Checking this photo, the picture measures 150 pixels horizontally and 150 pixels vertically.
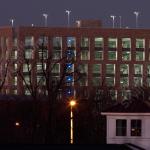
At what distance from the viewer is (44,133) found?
80.4 m

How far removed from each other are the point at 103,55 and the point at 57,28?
33.9ft

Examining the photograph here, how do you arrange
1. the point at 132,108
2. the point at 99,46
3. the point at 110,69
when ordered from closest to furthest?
1. the point at 132,108
2. the point at 110,69
3. the point at 99,46

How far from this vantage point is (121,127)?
156 ft

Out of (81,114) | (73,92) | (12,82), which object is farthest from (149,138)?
(12,82)

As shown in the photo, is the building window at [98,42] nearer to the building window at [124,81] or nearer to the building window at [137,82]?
the building window at [124,81]

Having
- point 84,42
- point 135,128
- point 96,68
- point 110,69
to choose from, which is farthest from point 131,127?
point 84,42

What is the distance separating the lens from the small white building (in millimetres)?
47000

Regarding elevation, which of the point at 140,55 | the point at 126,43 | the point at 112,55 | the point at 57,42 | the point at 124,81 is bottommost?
the point at 124,81

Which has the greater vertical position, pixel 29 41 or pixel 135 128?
pixel 29 41

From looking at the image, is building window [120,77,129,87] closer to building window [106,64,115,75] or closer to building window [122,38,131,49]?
building window [106,64,115,75]

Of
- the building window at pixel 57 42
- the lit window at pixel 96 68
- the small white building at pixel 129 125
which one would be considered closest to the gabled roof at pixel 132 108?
the small white building at pixel 129 125

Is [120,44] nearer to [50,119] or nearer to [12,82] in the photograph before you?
[12,82]

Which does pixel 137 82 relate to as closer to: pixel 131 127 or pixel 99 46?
pixel 99 46

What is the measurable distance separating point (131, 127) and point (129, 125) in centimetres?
28
